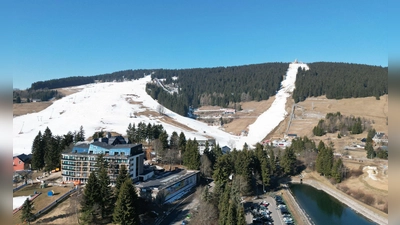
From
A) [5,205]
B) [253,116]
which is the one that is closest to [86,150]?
[5,205]

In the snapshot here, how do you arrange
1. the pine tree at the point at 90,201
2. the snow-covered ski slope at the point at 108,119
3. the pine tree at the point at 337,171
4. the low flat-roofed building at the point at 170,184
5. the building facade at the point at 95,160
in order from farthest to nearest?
the snow-covered ski slope at the point at 108,119, the pine tree at the point at 337,171, the building facade at the point at 95,160, the low flat-roofed building at the point at 170,184, the pine tree at the point at 90,201

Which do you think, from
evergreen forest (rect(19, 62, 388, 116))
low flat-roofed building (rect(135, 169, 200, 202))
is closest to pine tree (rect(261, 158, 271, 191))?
low flat-roofed building (rect(135, 169, 200, 202))

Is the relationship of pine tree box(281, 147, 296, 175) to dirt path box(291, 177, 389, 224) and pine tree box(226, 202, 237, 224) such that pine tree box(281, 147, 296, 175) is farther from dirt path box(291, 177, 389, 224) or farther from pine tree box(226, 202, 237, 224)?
pine tree box(226, 202, 237, 224)

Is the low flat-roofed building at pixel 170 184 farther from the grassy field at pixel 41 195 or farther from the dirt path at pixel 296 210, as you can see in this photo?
the dirt path at pixel 296 210

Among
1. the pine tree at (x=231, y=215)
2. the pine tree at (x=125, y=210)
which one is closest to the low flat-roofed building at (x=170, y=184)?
the pine tree at (x=125, y=210)

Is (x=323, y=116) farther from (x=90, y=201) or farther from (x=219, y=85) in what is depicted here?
(x=90, y=201)

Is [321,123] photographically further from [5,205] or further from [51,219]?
[5,205]

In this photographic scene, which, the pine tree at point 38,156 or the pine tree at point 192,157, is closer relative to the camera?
the pine tree at point 38,156
